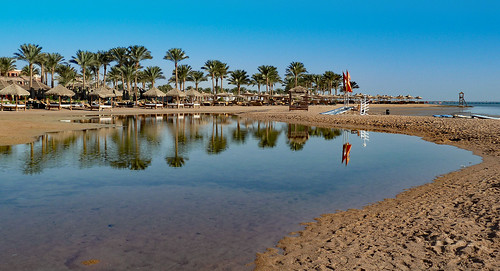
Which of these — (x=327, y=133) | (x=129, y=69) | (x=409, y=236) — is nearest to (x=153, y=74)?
(x=129, y=69)

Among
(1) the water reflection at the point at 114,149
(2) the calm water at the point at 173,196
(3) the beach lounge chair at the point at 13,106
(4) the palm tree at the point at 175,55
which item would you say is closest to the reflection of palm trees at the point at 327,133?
(1) the water reflection at the point at 114,149

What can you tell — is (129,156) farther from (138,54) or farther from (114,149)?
(138,54)

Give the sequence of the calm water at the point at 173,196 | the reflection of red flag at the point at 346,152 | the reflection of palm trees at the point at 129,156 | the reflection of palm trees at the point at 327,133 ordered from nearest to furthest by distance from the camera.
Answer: the calm water at the point at 173,196 < the reflection of palm trees at the point at 129,156 < the reflection of red flag at the point at 346,152 < the reflection of palm trees at the point at 327,133

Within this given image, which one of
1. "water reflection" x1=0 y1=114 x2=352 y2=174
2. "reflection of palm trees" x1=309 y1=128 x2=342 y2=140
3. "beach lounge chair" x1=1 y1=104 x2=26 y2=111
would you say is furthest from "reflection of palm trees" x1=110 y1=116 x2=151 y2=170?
"beach lounge chair" x1=1 y1=104 x2=26 y2=111

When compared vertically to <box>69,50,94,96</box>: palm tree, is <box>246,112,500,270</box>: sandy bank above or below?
below

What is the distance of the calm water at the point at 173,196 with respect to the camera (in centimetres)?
464

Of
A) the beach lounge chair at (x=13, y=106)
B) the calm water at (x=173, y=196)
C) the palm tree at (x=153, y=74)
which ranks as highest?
the palm tree at (x=153, y=74)

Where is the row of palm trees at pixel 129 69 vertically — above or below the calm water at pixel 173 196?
above

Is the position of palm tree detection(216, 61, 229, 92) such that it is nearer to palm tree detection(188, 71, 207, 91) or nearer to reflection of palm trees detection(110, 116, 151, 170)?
palm tree detection(188, 71, 207, 91)

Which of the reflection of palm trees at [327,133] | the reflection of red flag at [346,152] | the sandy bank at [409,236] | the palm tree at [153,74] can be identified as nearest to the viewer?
the sandy bank at [409,236]

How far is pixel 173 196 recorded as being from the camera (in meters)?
7.50

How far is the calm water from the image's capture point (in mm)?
4641

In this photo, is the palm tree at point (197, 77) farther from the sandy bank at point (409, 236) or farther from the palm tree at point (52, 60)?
the sandy bank at point (409, 236)

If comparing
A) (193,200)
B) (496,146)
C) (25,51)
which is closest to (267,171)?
(193,200)
